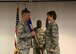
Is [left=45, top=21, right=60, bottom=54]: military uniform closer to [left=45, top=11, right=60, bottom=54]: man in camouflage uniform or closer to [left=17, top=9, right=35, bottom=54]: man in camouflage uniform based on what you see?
[left=45, top=11, right=60, bottom=54]: man in camouflage uniform

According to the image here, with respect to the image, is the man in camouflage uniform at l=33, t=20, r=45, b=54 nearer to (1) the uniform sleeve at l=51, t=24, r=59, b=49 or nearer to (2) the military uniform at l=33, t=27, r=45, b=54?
(2) the military uniform at l=33, t=27, r=45, b=54

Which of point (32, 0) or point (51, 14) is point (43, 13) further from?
point (51, 14)

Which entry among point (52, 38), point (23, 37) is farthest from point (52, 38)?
point (23, 37)

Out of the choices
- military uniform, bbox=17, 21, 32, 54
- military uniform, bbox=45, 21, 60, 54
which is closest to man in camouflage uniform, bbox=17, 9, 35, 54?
military uniform, bbox=17, 21, 32, 54

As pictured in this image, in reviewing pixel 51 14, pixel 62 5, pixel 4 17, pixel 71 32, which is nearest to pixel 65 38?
pixel 71 32

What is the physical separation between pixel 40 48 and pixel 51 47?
0.54 metres

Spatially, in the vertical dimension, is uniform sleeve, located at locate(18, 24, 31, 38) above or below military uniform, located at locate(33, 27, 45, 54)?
above

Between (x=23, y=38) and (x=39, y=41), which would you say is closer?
(x=23, y=38)

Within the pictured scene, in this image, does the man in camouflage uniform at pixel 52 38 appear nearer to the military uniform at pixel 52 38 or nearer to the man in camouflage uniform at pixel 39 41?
the military uniform at pixel 52 38

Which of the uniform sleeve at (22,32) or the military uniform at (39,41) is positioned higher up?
the uniform sleeve at (22,32)

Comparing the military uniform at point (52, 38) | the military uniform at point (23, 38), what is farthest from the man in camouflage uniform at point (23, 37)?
the military uniform at point (52, 38)

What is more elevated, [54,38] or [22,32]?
[22,32]

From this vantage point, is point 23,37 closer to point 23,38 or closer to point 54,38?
point 23,38

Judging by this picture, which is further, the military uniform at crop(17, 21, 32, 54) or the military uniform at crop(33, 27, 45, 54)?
the military uniform at crop(33, 27, 45, 54)
